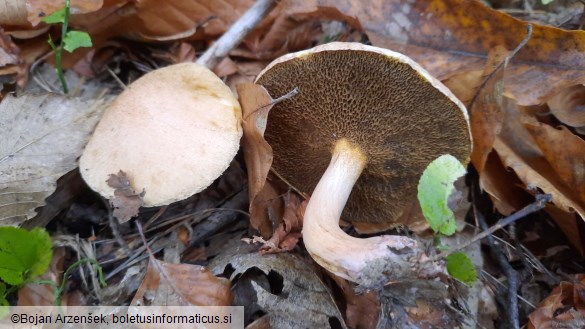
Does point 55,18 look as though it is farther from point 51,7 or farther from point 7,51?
point 7,51

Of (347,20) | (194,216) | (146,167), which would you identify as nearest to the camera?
(146,167)

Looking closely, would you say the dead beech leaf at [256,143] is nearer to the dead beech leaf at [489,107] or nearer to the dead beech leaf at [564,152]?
the dead beech leaf at [489,107]

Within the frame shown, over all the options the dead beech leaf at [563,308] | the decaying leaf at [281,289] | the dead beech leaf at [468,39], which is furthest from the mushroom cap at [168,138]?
the dead beech leaf at [563,308]

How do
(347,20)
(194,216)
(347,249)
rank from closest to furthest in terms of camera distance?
1. (347,249)
2. (194,216)
3. (347,20)

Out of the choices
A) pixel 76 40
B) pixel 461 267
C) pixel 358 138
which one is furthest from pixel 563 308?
pixel 76 40

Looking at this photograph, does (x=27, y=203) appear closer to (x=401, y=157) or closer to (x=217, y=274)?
(x=217, y=274)

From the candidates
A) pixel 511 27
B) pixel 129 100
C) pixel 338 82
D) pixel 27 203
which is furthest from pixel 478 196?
pixel 27 203

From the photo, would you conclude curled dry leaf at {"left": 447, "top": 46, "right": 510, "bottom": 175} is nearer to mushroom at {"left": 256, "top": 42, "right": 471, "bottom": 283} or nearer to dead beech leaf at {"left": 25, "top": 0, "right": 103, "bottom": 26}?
mushroom at {"left": 256, "top": 42, "right": 471, "bottom": 283}
